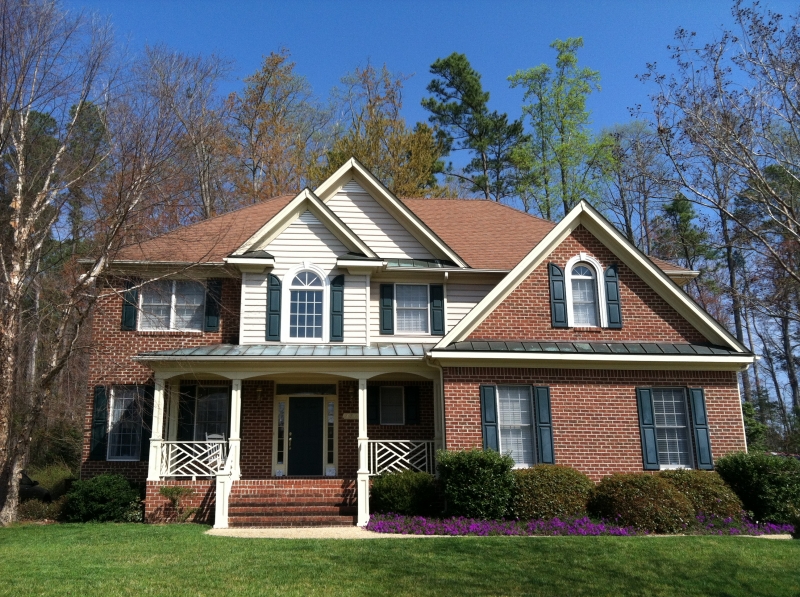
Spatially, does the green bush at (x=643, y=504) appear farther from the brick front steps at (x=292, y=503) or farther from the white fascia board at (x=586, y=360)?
the brick front steps at (x=292, y=503)

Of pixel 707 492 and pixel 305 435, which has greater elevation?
pixel 305 435

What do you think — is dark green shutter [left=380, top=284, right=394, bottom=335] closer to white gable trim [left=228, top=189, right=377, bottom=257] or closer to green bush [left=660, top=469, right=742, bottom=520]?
white gable trim [left=228, top=189, right=377, bottom=257]

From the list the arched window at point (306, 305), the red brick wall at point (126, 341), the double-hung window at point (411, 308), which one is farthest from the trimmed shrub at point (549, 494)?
the red brick wall at point (126, 341)

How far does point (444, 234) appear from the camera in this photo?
19.8m

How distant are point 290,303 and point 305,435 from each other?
3.32m

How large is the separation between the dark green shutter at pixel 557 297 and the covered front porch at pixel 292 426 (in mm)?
3019

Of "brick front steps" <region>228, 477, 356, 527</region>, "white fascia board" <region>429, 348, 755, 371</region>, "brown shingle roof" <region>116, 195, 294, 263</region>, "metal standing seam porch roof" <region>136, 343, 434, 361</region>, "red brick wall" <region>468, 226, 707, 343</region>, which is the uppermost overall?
"brown shingle roof" <region>116, 195, 294, 263</region>

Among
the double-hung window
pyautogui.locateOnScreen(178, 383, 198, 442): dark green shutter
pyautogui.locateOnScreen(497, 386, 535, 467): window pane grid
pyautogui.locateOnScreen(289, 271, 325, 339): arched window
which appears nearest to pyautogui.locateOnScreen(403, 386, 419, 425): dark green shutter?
the double-hung window

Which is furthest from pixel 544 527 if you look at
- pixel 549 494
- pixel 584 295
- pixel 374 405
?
pixel 374 405

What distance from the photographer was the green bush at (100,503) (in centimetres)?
A: 1431

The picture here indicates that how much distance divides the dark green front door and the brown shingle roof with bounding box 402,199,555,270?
5.64 m

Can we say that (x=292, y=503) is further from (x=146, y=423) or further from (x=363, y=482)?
(x=146, y=423)

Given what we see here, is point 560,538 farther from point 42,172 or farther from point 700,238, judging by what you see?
point 700,238

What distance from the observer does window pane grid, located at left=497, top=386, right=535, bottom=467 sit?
46.4 ft
